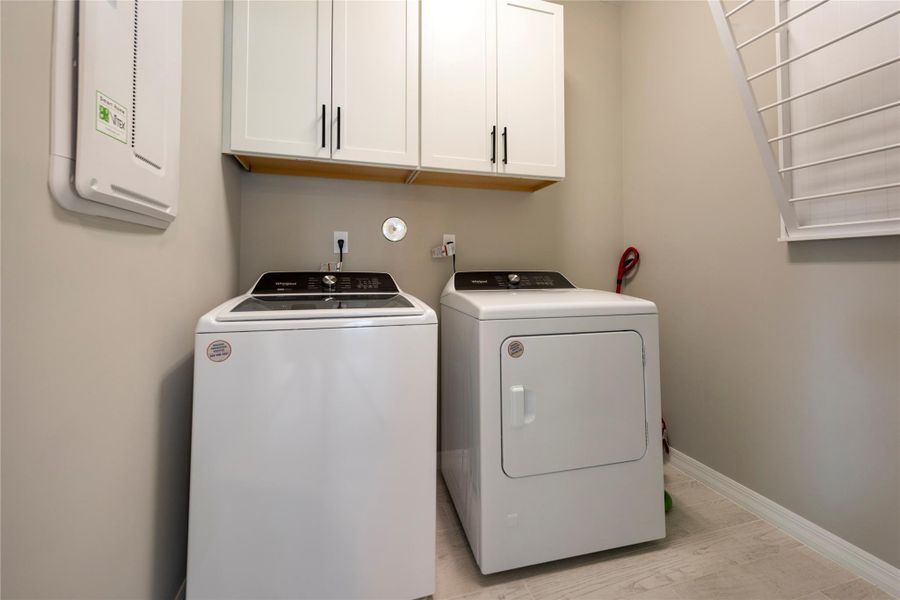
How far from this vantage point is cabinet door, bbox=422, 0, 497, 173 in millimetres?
1698

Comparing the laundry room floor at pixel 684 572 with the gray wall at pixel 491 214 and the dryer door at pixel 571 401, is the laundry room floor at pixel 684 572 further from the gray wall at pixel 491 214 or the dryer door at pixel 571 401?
the gray wall at pixel 491 214

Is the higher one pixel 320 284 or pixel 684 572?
pixel 320 284

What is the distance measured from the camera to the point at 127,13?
2.61 feet

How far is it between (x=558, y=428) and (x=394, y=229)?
4.29 feet

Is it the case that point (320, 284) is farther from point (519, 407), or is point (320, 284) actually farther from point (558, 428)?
point (558, 428)

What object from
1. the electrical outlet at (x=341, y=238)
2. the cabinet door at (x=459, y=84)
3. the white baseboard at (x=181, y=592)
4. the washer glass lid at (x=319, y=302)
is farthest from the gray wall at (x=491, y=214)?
the white baseboard at (x=181, y=592)

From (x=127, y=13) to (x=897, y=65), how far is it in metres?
2.15

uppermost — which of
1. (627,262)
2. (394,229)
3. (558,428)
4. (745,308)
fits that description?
(394,229)

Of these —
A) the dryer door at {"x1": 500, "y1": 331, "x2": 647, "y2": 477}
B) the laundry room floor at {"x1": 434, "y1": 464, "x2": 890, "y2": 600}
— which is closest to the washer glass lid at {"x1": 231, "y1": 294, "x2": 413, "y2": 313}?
the dryer door at {"x1": 500, "y1": 331, "x2": 647, "y2": 477}

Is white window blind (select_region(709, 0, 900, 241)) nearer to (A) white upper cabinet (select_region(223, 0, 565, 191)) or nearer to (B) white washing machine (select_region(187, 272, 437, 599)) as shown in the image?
(A) white upper cabinet (select_region(223, 0, 565, 191))

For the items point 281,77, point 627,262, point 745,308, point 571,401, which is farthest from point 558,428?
point 281,77

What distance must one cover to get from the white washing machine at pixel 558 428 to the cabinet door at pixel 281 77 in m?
1.03

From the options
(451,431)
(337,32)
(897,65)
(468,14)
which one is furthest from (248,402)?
(897,65)

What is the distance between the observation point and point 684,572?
4.44 ft
